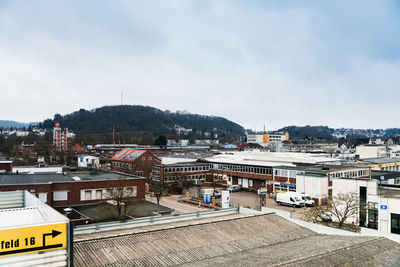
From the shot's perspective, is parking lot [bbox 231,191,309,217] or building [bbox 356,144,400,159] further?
building [bbox 356,144,400,159]

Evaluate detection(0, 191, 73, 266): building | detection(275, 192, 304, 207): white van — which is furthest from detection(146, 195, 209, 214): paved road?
detection(0, 191, 73, 266): building

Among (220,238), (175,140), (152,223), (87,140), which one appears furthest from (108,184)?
(175,140)

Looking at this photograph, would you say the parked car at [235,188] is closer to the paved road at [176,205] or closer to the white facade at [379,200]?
the paved road at [176,205]

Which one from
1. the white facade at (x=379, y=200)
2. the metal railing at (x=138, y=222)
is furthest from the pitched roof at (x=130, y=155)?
the metal railing at (x=138, y=222)

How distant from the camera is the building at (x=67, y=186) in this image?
25.0m

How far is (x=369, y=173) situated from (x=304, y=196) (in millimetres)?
13488

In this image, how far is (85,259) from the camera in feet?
31.3

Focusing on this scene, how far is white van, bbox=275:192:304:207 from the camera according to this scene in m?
35.0

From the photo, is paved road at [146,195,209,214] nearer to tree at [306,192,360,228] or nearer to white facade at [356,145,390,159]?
tree at [306,192,360,228]

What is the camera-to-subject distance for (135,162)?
56.8 metres

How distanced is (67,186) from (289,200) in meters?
22.4

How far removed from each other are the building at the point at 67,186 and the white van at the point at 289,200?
51.5 ft

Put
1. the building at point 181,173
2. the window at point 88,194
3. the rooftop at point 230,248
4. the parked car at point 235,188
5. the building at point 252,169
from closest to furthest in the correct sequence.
→ the rooftop at point 230,248 < the window at point 88,194 < the building at point 252,169 < the parked car at point 235,188 < the building at point 181,173

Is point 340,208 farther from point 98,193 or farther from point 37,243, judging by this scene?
point 37,243
